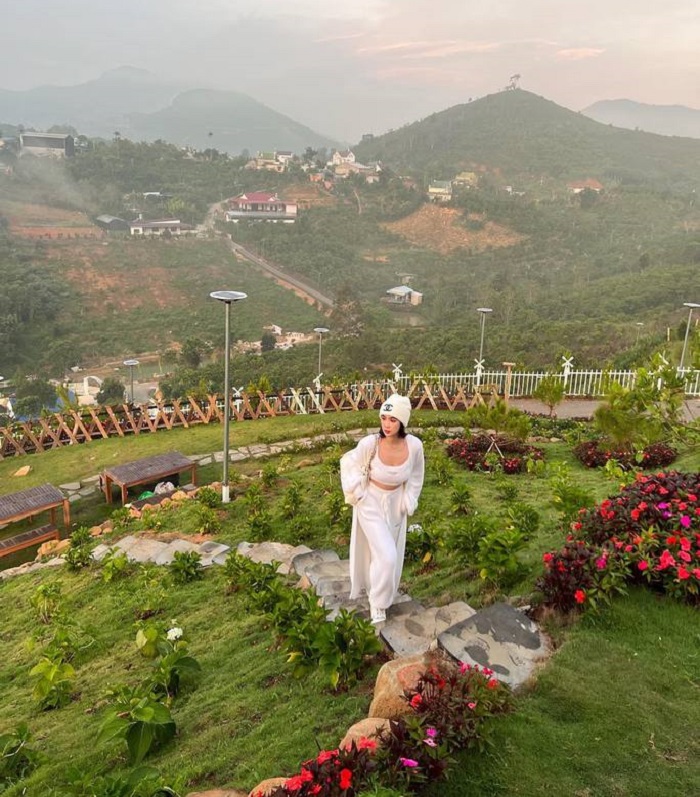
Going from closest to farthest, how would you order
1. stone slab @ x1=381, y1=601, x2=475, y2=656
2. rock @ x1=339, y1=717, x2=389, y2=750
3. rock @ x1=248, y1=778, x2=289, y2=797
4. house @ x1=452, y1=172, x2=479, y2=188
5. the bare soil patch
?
rock @ x1=248, y1=778, x2=289, y2=797, rock @ x1=339, y1=717, x2=389, y2=750, stone slab @ x1=381, y1=601, x2=475, y2=656, the bare soil patch, house @ x1=452, y1=172, x2=479, y2=188

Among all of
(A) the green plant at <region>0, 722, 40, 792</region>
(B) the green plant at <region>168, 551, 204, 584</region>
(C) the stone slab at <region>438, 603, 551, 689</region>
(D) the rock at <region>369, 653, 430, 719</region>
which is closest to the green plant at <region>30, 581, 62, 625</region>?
(B) the green plant at <region>168, 551, 204, 584</region>

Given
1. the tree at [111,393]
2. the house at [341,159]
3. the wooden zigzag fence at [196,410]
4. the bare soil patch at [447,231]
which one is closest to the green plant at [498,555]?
the wooden zigzag fence at [196,410]

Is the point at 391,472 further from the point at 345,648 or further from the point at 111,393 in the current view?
the point at 111,393

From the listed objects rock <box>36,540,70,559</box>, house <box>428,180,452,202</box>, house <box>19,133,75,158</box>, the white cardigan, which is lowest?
rock <box>36,540,70,559</box>

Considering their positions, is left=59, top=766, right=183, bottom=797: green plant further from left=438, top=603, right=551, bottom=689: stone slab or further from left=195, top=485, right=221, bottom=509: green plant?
left=195, top=485, right=221, bottom=509: green plant

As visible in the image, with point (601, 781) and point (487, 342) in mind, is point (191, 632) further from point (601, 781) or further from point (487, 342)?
point (487, 342)

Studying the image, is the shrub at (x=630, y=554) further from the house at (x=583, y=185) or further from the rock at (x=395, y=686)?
the house at (x=583, y=185)

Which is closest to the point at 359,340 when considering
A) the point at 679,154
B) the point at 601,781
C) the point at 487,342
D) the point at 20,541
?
the point at 487,342
